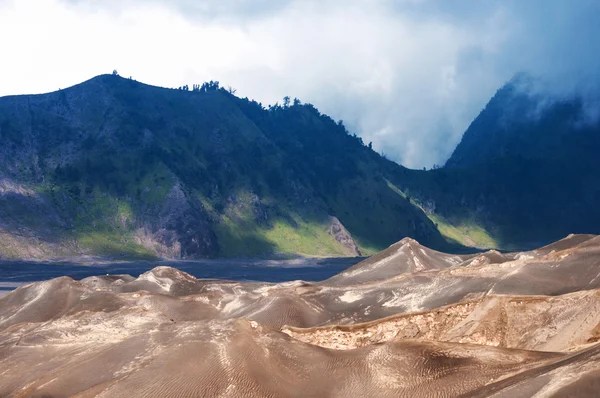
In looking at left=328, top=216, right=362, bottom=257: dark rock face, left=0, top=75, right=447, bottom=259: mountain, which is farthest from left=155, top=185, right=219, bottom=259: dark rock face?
left=328, top=216, right=362, bottom=257: dark rock face

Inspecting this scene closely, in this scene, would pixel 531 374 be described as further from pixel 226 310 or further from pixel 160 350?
pixel 226 310

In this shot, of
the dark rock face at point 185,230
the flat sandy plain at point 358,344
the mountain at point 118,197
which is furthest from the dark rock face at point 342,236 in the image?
the flat sandy plain at point 358,344

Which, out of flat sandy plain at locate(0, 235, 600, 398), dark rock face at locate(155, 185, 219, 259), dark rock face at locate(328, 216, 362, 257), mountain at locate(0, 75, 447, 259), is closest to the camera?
flat sandy plain at locate(0, 235, 600, 398)

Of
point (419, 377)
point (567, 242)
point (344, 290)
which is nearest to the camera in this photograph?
point (419, 377)

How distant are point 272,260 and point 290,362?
14906 cm

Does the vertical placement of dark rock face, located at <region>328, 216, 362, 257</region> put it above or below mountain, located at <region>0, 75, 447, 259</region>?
below

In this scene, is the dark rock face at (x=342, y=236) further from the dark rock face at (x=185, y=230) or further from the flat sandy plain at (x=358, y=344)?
the flat sandy plain at (x=358, y=344)

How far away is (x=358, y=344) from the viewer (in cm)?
2562

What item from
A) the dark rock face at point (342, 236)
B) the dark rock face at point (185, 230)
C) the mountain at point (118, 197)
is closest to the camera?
the mountain at point (118, 197)

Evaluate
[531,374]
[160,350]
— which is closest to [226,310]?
[160,350]

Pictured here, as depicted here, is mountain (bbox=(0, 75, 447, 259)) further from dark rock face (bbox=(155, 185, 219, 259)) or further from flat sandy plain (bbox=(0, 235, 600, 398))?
flat sandy plain (bbox=(0, 235, 600, 398))

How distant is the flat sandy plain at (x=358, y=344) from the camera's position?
53.2 ft

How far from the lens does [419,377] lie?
1686 cm

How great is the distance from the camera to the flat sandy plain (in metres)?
16.2
